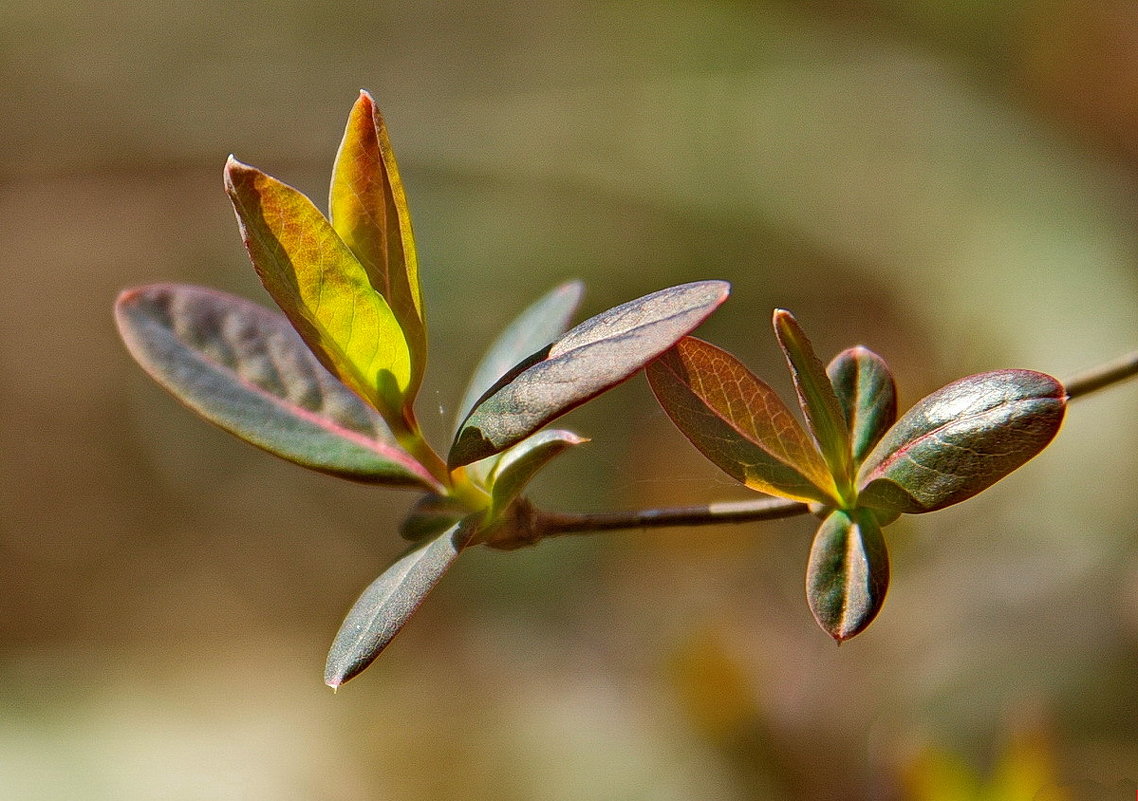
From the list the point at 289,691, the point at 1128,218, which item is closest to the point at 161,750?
the point at 289,691

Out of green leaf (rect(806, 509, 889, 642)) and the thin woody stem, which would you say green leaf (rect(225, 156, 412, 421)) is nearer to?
the thin woody stem

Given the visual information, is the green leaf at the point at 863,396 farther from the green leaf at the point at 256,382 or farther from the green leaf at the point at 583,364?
the green leaf at the point at 256,382

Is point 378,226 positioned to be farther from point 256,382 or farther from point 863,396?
point 863,396

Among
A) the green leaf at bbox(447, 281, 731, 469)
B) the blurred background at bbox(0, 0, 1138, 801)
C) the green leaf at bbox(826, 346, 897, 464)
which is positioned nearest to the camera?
the green leaf at bbox(447, 281, 731, 469)

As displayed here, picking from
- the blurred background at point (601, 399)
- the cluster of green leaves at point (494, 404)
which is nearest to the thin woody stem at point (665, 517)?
the cluster of green leaves at point (494, 404)

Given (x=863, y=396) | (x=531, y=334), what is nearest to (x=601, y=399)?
(x=531, y=334)

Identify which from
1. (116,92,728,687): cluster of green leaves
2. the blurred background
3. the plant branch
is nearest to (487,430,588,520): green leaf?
(116,92,728,687): cluster of green leaves
